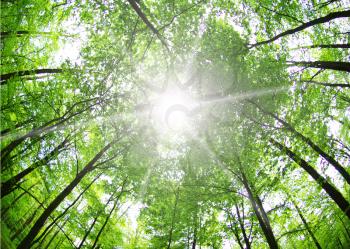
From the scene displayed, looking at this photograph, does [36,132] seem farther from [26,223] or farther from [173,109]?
[26,223]

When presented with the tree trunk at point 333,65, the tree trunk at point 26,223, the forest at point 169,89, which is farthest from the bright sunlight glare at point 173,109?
the tree trunk at point 26,223

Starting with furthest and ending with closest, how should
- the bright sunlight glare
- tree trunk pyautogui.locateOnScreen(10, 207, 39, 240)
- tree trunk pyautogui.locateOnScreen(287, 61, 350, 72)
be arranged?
tree trunk pyautogui.locateOnScreen(10, 207, 39, 240) < the bright sunlight glare < tree trunk pyautogui.locateOnScreen(287, 61, 350, 72)

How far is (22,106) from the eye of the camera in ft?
19.0

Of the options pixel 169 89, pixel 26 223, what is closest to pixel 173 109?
pixel 169 89

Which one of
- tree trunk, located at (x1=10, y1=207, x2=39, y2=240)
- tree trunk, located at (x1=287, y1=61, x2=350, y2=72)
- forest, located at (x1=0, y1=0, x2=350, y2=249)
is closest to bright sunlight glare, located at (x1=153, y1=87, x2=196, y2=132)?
forest, located at (x1=0, y1=0, x2=350, y2=249)

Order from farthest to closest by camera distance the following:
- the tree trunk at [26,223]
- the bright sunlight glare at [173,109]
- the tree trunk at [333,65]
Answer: the tree trunk at [26,223]
the bright sunlight glare at [173,109]
the tree trunk at [333,65]

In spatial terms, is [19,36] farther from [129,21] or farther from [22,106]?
[129,21]

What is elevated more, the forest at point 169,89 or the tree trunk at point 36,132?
the forest at point 169,89

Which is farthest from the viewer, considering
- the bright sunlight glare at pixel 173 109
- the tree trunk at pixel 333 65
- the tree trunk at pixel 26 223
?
the tree trunk at pixel 26 223

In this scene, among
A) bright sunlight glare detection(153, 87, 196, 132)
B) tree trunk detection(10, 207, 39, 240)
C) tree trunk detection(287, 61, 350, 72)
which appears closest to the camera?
tree trunk detection(287, 61, 350, 72)

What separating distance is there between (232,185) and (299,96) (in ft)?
18.0

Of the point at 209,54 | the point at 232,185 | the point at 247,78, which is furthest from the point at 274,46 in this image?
the point at 232,185

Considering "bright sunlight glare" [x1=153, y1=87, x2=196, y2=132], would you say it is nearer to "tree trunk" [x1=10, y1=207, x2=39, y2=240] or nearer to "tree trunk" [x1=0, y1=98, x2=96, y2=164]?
"tree trunk" [x1=0, y1=98, x2=96, y2=164]

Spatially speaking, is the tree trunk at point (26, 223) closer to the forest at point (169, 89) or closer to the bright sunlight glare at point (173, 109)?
the forest at point (169, 89)
